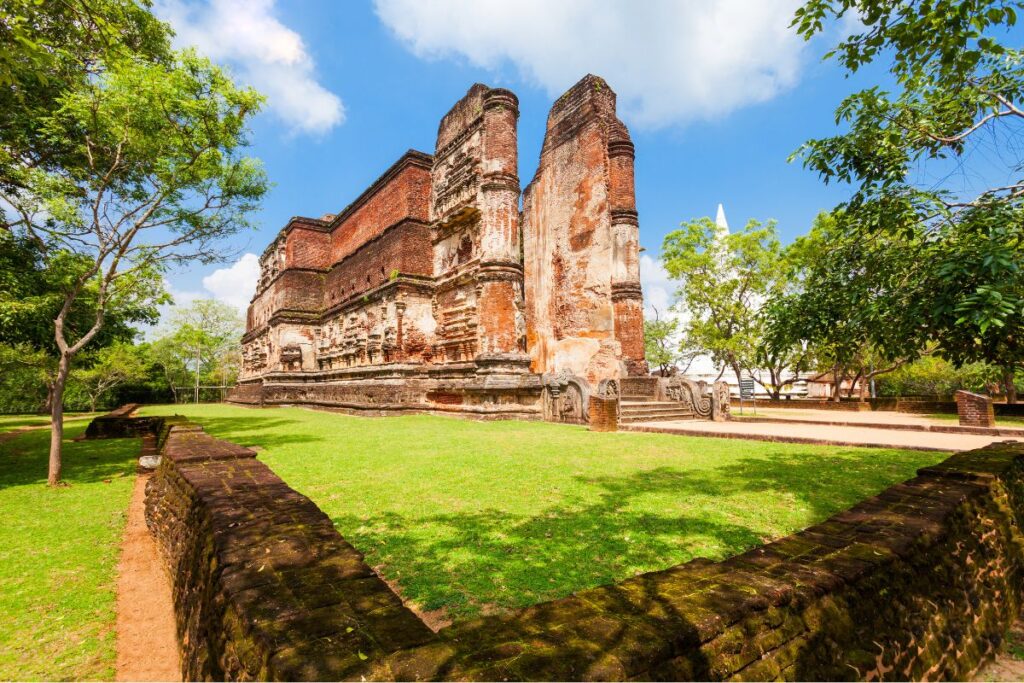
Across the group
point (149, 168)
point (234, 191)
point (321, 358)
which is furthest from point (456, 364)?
point (321, 358)

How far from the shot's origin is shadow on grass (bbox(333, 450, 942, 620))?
305 cm

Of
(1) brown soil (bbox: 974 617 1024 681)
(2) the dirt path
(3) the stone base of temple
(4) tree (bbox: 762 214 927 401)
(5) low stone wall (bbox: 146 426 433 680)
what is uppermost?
(4) tree (bbox: 762 214 927 401)

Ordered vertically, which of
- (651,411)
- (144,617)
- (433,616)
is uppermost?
(651,411)

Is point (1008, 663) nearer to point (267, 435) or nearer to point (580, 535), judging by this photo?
point (580, 535)

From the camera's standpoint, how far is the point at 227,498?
10.7ft

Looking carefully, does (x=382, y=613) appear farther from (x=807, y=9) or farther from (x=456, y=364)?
(x=456, y=364)

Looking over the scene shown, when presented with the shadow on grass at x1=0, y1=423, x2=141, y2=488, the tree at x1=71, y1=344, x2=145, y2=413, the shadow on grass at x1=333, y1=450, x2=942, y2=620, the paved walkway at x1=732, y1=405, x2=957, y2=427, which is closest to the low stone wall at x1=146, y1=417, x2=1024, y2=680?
the shadow on grass at x1=333, y1=450, x2=942, y2=620

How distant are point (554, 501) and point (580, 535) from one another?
39.1 inches

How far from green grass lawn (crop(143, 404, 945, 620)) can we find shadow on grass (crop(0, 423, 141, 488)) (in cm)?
242

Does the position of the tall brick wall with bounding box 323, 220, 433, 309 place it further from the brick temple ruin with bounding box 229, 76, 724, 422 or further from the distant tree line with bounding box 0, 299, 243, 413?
the distant tree line with bounding box 0, 299, 243, 413

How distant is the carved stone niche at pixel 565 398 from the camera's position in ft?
40.5

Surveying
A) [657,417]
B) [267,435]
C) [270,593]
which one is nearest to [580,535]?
[270,593]

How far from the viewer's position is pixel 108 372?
28625 millimetres

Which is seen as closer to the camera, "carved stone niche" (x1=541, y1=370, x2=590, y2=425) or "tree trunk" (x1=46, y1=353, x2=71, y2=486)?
"tree trunk" (x1=46, y1=353, x2=71, y2=486)
